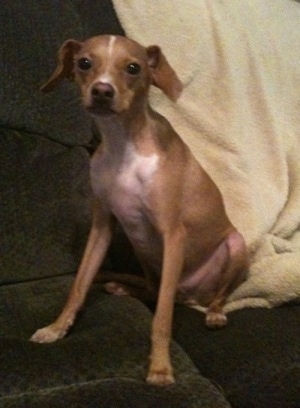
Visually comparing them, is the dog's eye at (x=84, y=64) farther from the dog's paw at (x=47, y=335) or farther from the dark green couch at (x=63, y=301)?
the dog's paw at (x=47, y=335)

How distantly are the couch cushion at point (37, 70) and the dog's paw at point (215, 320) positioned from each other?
0.61m

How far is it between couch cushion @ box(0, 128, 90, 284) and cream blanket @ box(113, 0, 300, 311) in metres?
0.35

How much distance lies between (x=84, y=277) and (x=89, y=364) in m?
0.36

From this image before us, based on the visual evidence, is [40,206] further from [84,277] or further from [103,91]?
[103,91]

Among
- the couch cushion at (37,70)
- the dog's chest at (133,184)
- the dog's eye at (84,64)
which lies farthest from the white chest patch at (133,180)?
the couch cushion at (37,70)

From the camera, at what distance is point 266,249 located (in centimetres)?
175

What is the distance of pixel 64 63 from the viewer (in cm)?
149

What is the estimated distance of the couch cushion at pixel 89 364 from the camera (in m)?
1.06

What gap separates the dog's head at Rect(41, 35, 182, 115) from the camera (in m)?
1.32

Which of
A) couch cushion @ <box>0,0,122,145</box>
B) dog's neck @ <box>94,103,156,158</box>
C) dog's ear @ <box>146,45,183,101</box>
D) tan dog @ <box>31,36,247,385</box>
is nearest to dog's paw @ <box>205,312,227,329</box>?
tan dog @ <box>31,36,247,385</box>

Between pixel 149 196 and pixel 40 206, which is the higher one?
pixel 149 196

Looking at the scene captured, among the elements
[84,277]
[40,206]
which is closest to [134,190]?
[84,277]

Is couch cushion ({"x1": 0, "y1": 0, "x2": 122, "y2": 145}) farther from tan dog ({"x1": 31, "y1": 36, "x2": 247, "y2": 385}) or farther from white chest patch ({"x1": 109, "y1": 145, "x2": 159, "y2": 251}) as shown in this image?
white chest patch ({"x1": 109, "y1": 145, "x2": 159, "y2": 251})

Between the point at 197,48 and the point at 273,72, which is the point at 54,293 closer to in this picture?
the point at 197,48
